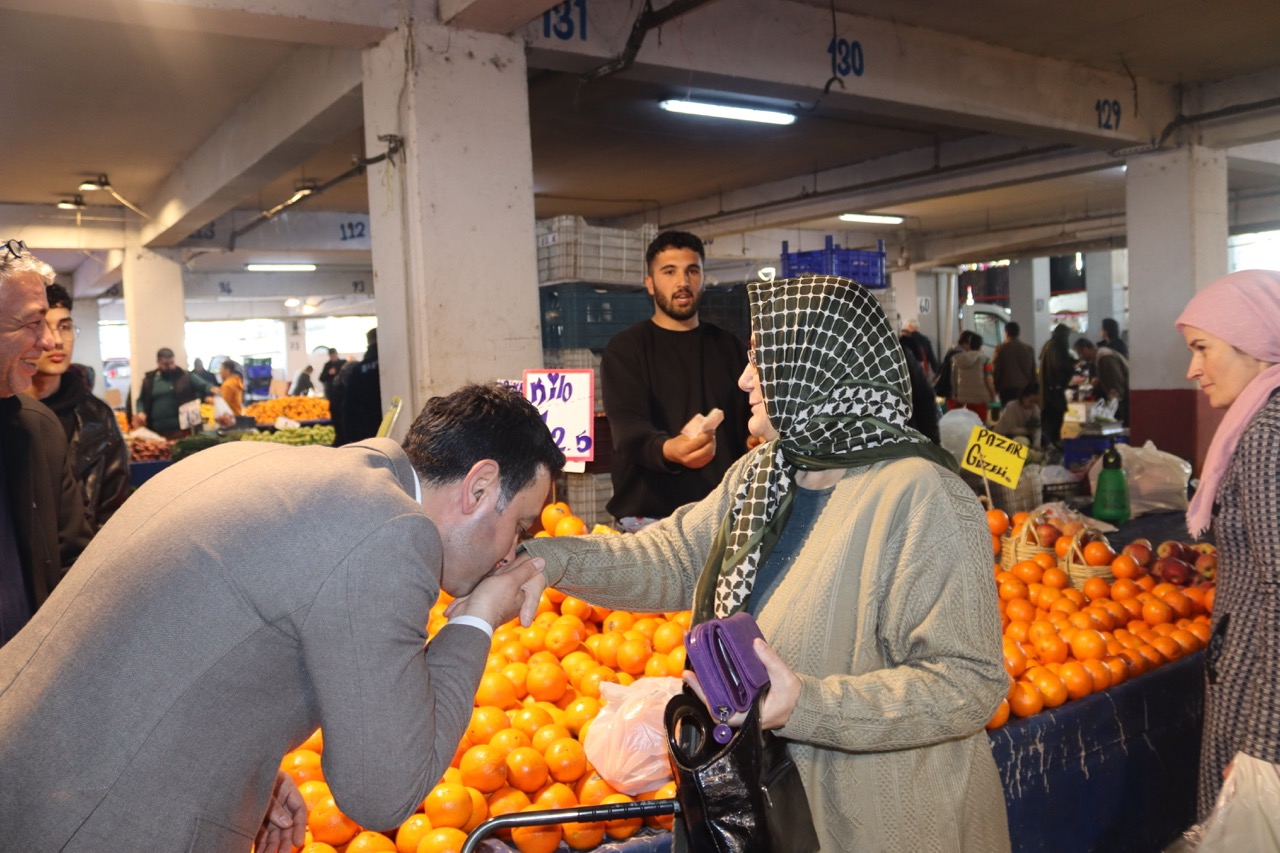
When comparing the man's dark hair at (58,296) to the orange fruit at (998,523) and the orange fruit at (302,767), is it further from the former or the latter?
the orange fruit at (998,523)

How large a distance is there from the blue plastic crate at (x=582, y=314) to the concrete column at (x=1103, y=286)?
20446 millimetres

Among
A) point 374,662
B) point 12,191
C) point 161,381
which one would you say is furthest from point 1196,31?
point 12,191

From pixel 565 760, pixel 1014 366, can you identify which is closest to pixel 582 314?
pixel 565 760

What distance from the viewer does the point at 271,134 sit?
7.64m

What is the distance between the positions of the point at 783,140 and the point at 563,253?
19.0ft

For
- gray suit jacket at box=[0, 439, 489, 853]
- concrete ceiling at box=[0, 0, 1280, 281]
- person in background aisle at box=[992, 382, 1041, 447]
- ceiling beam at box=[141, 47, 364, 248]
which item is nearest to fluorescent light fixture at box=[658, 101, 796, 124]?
concrete ceiling at box=[0, 0, 1280, 281]

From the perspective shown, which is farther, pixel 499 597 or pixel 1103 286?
pixel 1103 286

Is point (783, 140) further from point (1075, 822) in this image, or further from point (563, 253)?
point (1075, 822)

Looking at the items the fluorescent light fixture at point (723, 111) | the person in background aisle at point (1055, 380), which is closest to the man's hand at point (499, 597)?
the fluorescent light fixture at point (723, 111)

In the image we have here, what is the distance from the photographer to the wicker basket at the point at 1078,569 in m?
3.67

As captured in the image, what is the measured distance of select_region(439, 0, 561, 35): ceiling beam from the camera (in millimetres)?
4559

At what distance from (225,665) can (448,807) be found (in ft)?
2.98

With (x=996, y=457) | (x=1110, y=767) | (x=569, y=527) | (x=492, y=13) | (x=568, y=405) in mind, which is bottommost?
(x=1110, y=767)

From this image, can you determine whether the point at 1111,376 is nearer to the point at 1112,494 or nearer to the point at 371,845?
the point at 1112,494
